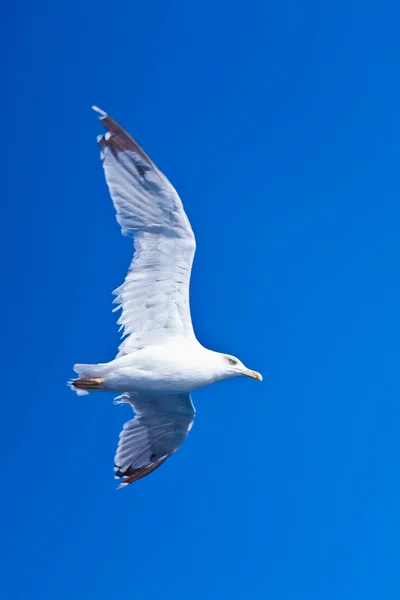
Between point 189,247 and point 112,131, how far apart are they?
5.89ft

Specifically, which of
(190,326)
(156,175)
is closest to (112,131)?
(156,175)

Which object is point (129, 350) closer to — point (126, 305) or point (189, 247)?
point (126, 305)

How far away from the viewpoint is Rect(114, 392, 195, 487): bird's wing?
1388 centimetres

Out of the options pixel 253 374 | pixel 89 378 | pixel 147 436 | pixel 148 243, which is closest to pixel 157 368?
pixel 89 378

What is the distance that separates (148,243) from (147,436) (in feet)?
11.6

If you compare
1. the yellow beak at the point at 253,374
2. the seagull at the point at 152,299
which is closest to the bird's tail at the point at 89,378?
the seagull at the point at 152,299

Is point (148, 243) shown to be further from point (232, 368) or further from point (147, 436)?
point (147, 436)

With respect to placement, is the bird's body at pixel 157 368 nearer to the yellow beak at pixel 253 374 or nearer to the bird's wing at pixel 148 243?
the bird's wing at pixel 148 243

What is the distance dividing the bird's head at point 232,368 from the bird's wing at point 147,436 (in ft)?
4.28

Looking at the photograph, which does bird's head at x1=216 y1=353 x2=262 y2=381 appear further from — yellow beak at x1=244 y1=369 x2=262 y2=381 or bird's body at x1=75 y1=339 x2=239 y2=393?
bird's body at x1=75 y1=339 x2=239 y2=393

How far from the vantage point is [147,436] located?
46.1 feet

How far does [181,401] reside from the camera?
13.6 m

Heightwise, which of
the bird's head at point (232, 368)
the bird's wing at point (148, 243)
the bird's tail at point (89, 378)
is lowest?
the bird's tail at point (89, 378)

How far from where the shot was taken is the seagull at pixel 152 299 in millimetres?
11695
